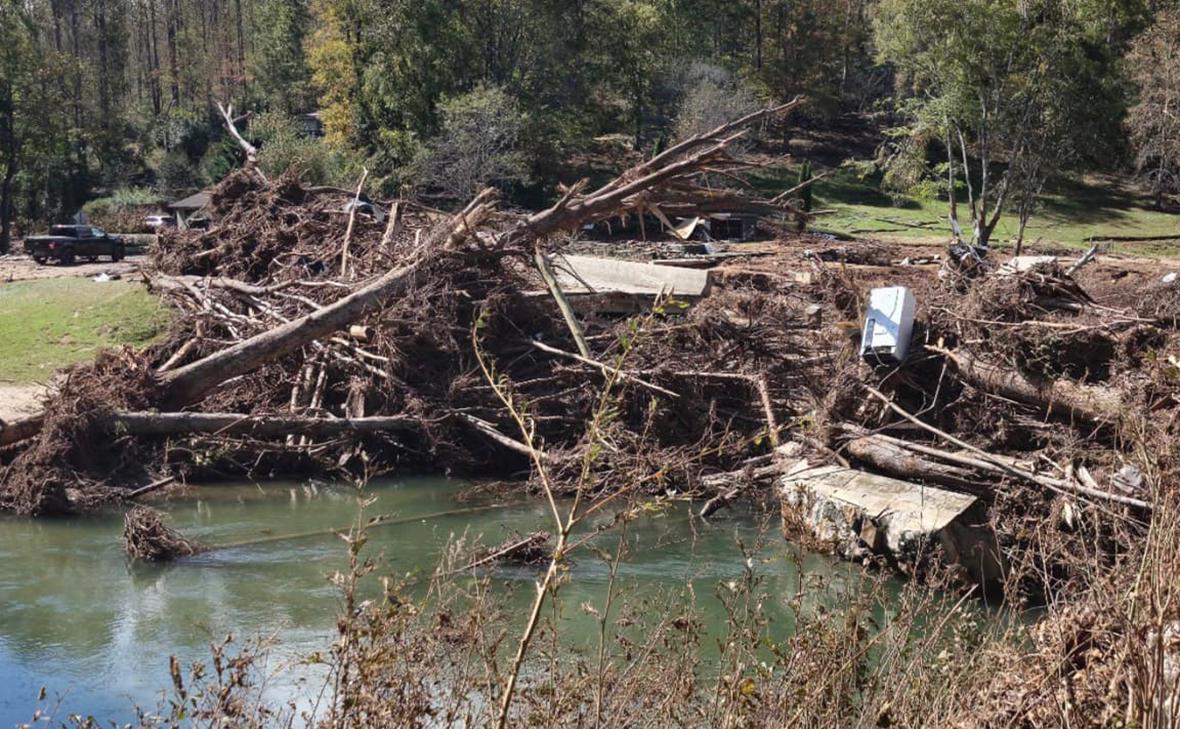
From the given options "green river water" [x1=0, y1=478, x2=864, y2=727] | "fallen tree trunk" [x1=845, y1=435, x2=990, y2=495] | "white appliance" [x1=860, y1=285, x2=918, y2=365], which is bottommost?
"green river water" [x1=0, y1=478, x2=864, y2=727]

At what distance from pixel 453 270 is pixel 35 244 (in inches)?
836

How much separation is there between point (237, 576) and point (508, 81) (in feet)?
120

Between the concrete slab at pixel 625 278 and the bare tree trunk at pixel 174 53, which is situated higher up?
the bare tree trunk at pixel 174 53

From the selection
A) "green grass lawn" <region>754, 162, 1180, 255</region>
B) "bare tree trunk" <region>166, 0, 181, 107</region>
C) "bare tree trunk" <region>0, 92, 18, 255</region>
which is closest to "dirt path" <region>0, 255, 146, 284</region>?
"bare tree trunk" <region>0, 92, 18, 255</region>

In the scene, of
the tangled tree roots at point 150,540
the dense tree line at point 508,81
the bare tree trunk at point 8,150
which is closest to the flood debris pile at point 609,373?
the tangled tree roots at point 150,540

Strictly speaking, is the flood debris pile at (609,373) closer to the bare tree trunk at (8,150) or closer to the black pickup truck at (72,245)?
the black pickup truck at (72,245)

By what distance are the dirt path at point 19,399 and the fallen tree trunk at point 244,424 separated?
1.19 metres

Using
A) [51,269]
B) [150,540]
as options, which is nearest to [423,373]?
[150,540]

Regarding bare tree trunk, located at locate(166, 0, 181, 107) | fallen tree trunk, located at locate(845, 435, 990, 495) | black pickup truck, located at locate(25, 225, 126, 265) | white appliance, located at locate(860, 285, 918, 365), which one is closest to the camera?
fallen tree trunk, located at locate(845, 435, 990, 495)

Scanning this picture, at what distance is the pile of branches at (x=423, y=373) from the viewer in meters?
13.2

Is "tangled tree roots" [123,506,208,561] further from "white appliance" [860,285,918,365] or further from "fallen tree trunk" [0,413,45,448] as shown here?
"white appliance" [860,285,918,365]

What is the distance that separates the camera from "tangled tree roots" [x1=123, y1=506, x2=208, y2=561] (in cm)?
1052

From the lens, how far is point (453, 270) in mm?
15070

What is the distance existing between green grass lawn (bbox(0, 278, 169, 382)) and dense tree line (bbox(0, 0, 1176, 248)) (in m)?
15.1
